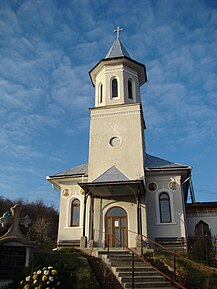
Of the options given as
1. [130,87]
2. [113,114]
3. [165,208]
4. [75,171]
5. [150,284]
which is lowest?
[150,284]

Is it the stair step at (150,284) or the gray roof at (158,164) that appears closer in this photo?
the stair step at (150,284)

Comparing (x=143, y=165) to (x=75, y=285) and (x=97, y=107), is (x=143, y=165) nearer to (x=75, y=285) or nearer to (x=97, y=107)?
(x=97, y=107)

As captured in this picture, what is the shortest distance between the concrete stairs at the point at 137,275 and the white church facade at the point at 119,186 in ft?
11.5

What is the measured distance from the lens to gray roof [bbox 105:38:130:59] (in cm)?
2300

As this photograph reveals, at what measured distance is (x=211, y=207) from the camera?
20.8 metres

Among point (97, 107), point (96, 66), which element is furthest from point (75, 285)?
point (96, 66)

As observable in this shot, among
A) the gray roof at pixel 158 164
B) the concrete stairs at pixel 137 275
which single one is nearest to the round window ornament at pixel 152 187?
the gray roof at pixel 158 164

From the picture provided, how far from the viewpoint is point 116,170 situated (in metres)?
17.9

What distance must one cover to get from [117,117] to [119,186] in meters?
5.72

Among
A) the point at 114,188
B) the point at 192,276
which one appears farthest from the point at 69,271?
the point at 114,188

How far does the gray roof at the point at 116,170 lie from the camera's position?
55.5 ft

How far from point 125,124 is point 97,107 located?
8.29 ft

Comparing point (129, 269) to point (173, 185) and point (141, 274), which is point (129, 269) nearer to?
point (141, 274)

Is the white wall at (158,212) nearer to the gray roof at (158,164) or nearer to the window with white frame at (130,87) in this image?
the gray roof at (158,164)
